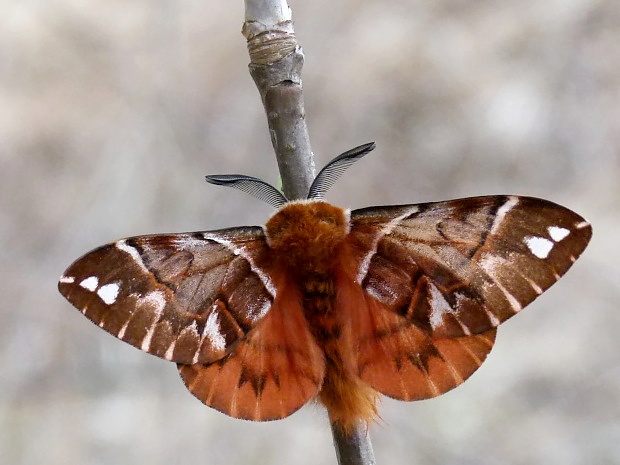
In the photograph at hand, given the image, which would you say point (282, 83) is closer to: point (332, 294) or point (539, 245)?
point (332, 294)

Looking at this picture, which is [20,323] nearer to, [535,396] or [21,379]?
[21,379]

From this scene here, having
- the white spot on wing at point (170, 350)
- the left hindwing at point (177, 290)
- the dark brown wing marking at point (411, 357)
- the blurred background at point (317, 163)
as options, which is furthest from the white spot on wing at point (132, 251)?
the blurred background at point (317, 163)

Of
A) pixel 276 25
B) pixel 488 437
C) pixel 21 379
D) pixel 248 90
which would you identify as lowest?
pixel 488 437

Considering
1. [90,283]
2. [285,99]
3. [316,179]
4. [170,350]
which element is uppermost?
[285,99]

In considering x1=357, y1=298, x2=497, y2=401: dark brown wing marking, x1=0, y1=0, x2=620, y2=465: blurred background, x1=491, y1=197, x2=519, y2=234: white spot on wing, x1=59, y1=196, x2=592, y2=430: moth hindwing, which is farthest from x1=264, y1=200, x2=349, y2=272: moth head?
x1=0, y1=0, x2=620, y2=465: blurred background

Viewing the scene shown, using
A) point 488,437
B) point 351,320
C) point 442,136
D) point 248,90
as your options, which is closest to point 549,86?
point 442,136

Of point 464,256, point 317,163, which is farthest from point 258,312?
point 317,163

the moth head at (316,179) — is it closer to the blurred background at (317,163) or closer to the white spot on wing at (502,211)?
the white spot on wing at (502,211)
